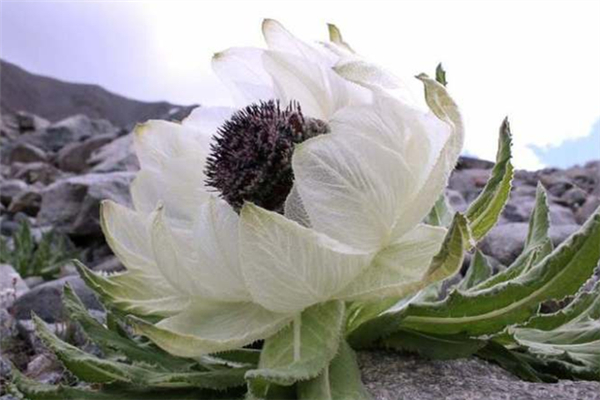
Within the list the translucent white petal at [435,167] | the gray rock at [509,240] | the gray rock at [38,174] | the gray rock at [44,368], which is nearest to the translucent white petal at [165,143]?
the translucent white petal at [435,167]

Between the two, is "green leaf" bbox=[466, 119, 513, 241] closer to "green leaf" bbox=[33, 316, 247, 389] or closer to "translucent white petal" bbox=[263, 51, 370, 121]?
"translucent white petal" bbox=[263, 51, 370, 121]

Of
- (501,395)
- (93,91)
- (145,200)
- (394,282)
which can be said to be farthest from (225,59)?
(93,91)

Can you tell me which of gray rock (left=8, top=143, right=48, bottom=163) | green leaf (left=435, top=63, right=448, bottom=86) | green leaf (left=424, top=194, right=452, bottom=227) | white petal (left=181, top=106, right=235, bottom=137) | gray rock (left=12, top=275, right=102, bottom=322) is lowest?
gray rock (left=12, top=275, right=102, bottom=322)

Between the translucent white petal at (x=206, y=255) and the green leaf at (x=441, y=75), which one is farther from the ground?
the green leaf at (x=441, y=75)

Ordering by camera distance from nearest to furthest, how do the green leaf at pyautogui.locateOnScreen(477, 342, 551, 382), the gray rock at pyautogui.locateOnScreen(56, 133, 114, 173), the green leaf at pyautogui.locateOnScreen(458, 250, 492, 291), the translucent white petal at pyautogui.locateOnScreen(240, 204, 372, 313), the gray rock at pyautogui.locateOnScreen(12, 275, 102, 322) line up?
the translucent white petal at pyautogui.locateOnScreen(240, 204, 372, 313) < the green leaf at pyautogui.locateOnScreen(477, 342, 551, 382) < the green leaf at pyautogui.locateOnScreen(458, 250, 492, 291) < the gray rock at pyautogui.locateOnScreen(12, 275, 102, 322) < the gray rock at pyautogui.locateOnScreen(56, 133, 114, 173)

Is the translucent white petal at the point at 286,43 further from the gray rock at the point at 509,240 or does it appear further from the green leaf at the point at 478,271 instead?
the gray rock at the point at 509,240

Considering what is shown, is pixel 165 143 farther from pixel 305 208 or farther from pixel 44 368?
pixel 44 368

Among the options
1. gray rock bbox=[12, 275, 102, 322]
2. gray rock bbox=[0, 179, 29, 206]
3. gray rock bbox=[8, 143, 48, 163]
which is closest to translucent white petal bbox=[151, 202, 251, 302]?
gray rock bbox=[12, 275, 102, 322]

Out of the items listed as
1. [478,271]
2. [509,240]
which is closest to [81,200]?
[509,240]
